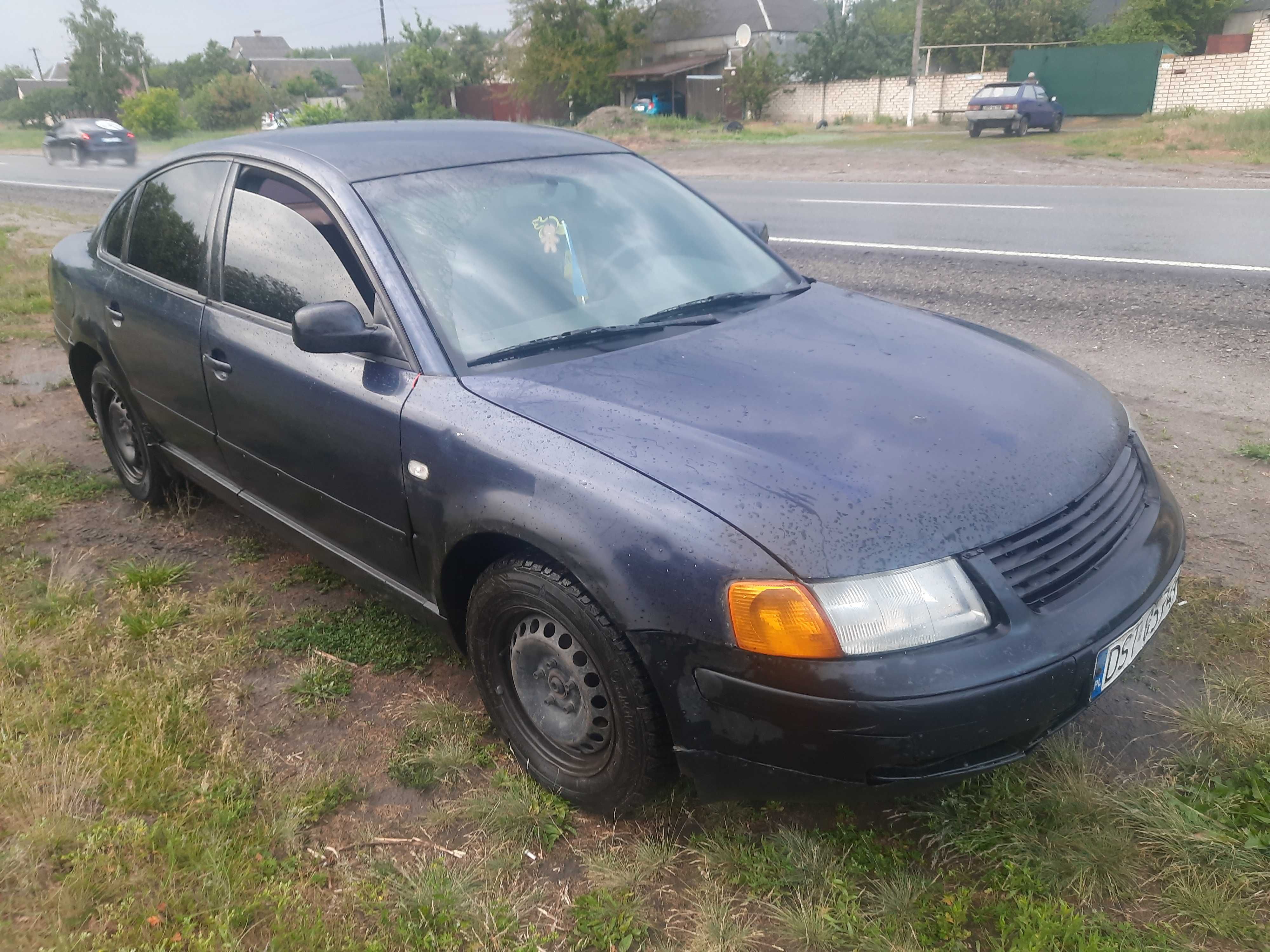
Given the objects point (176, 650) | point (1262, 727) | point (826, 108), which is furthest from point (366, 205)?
point (826, 108)

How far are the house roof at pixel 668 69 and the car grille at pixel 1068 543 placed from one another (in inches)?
1783

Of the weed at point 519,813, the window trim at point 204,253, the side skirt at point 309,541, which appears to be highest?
the window trim at point 204,253

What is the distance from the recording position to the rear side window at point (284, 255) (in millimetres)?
2902

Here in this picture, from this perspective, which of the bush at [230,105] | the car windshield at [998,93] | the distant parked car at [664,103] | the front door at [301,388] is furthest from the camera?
the bush at [230,105]

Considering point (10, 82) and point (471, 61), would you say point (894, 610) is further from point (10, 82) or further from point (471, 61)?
point (10, 82)

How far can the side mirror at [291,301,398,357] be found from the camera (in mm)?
2613

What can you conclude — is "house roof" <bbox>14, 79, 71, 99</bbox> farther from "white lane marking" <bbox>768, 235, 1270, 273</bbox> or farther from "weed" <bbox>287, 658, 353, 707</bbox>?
"weed" <bbox>287, 658, 353, 707</bbox>

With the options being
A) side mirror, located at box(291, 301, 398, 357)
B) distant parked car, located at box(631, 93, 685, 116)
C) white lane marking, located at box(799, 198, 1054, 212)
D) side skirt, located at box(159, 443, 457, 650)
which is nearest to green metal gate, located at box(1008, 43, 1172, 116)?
white lane marking, located at box(799, 198, 1054, 212)

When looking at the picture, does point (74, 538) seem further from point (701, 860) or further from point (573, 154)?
point (701, 860)

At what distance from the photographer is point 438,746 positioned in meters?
2.81

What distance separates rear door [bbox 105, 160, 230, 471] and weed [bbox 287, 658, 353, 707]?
37.8 inches

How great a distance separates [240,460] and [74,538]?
1.42 m

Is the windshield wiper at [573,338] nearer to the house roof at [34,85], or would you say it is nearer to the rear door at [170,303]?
the rear door at [170,303]

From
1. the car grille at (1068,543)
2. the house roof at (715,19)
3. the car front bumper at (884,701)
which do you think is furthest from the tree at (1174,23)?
the car front bumper at (884,701)
